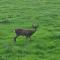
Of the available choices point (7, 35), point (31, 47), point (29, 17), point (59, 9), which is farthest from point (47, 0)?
point (31, 47)

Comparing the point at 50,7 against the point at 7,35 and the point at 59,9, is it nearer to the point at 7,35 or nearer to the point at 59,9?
the point at 59,9

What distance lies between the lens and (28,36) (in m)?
12.5

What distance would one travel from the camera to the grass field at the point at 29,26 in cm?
1124

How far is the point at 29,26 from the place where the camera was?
15.7 metres

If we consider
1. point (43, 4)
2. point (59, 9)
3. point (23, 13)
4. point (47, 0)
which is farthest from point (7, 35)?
point (47, 0)

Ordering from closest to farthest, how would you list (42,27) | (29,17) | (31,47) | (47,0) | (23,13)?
(31,47) → (42,27) → (29,17) → (23,13) → (47,0)

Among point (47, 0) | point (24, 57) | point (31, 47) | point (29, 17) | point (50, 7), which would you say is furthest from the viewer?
point (47, 0)

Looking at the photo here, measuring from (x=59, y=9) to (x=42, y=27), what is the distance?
569cm

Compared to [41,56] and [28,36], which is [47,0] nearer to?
[28,36]

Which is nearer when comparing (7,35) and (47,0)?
(7,35)

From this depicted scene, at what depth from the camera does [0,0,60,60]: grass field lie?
11242 mm

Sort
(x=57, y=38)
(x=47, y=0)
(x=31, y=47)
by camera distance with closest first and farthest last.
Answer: (x=31, y=47), (x=57, y=38), (x=47, y=0)

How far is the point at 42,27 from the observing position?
15828mm

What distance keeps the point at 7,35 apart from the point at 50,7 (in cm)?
885
